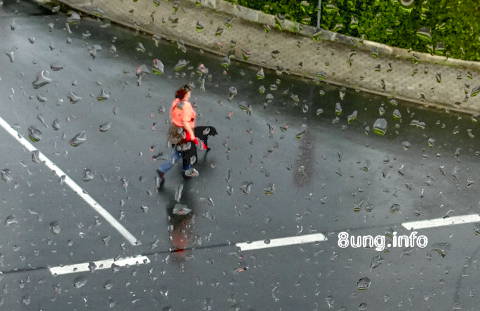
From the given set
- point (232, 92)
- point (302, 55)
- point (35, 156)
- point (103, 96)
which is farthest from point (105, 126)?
point (302, 55)

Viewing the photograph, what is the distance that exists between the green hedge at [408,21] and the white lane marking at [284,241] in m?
4.00

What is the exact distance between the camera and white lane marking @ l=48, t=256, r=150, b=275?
711 centimetres

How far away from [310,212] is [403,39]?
3.66 metres

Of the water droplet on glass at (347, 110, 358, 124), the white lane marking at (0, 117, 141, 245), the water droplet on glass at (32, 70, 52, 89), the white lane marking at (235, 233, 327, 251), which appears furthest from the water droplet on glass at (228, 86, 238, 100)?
the white lane marking at (235, 233, 327, 251)

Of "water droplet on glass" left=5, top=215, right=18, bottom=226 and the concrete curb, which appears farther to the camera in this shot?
the concrete curb

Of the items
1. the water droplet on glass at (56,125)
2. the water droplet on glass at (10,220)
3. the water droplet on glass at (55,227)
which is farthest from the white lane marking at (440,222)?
the water droplet on glass at (56,125)

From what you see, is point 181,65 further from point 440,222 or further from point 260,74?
point 440,222

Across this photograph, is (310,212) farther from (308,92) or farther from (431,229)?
(308,92)

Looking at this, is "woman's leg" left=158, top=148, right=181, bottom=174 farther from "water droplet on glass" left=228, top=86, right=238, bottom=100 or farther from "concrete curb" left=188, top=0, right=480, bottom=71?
"concrete curb" left=188, top=0, right=480, bottom=71

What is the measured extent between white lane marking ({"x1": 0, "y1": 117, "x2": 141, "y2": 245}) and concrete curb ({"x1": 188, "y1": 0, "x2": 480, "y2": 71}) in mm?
3766

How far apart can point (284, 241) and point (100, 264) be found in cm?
183

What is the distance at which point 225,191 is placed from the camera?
27.5ft

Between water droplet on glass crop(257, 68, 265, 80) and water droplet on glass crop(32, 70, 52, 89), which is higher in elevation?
water droplet on glass crop(257, 68, 265, 80)

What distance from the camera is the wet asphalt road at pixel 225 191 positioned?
7000 mm
